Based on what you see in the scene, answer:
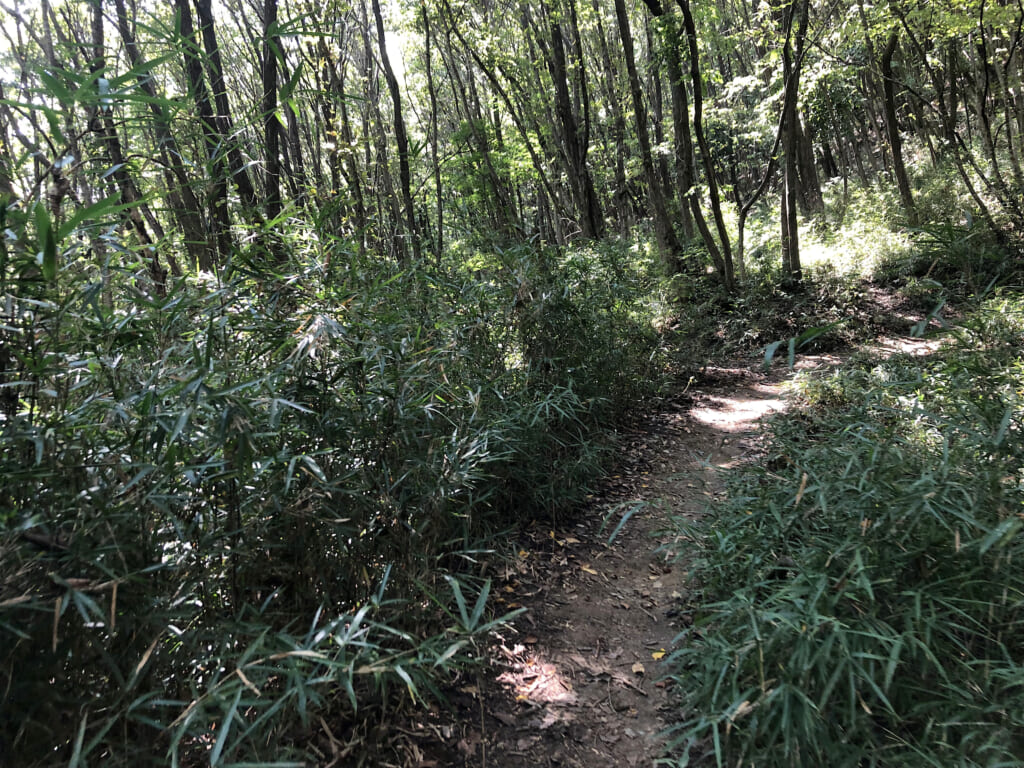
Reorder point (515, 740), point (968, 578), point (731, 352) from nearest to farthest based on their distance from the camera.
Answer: point (968, 578), point (515, 740), point (731, 352)

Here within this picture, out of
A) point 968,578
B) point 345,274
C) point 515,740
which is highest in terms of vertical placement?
point 345,274

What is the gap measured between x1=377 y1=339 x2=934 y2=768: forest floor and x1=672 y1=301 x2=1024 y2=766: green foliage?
219 millimetres

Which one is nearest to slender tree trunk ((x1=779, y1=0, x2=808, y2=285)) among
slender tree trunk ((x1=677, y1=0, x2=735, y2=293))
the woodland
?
slender tree trunk ((x1=677, y1=0, x2=735, y2=293))

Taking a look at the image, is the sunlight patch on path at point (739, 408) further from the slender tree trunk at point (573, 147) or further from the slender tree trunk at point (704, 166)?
the slender tree trunk at point (573, 147)

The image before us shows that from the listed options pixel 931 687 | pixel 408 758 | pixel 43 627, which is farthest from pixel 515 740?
pixel 43 627

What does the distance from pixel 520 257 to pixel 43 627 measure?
11.4 feet

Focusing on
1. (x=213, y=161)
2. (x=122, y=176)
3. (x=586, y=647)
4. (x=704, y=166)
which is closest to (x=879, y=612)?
(x=586, y=647)

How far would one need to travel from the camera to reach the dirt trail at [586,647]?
6.43ft

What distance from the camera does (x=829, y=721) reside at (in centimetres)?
158

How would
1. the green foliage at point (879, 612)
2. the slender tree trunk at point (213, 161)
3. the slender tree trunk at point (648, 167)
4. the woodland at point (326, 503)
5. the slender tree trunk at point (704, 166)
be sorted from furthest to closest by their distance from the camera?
the slender tree trunk at point (648, 167) < the slender tree trunk at point (704, 166) < the slender tree trunk at point (213, 161) < the green foliage at point (879, 612) < the woodland at point (326, 503)

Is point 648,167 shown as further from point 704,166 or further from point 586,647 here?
point 586,647

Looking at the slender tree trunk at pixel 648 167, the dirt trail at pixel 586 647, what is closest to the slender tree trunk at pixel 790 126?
the slender tree trunk at pixel 648 167

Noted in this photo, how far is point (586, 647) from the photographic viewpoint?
248 cm

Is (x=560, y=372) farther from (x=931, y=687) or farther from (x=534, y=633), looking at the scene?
(x=931, y=687)
